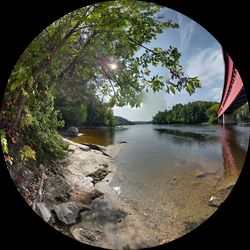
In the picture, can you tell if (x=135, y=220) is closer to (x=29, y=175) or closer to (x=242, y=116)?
(x=29, y=175)

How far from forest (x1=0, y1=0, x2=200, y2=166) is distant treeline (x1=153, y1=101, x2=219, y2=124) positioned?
14.8ft

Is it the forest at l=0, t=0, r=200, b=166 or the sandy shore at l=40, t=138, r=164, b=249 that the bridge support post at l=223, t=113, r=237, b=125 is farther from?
the forest at l=0, t=0, r=200, b=166

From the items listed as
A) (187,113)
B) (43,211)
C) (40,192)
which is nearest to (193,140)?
(187,113)

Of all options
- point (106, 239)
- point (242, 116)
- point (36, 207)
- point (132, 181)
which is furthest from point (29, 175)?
point (242, 116)

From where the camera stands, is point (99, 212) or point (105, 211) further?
point (105, 211)

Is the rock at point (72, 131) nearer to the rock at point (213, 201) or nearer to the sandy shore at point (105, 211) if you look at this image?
the sandy shore at point (105, 211)

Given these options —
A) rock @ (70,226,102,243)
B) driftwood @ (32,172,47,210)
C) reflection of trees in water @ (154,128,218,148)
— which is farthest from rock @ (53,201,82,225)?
reflection of trees in water @ (154,128,218,148)

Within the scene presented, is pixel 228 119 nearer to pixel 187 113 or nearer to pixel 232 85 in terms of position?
pixel 187 113

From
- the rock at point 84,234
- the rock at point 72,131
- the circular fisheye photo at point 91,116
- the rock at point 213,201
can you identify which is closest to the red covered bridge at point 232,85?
the circular fisheye photo at point 91,116

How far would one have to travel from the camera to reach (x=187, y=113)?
14281 millimetres

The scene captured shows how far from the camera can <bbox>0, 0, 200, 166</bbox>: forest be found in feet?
7.48

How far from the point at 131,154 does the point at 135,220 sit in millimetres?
7354

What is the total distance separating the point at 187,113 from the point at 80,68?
11.7 m

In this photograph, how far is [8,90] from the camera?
2.40 metres
